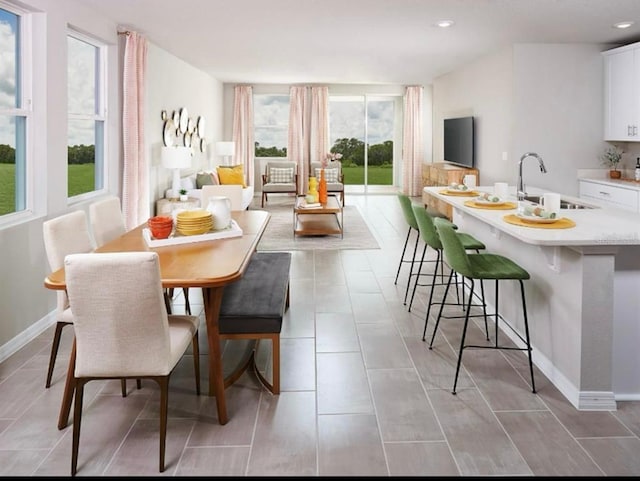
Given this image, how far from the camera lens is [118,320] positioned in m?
2.23

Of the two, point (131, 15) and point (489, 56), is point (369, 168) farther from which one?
point (131, 15)

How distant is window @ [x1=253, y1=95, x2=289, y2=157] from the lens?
13.1m

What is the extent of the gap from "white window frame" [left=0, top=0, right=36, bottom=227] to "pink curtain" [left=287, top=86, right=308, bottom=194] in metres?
9.00

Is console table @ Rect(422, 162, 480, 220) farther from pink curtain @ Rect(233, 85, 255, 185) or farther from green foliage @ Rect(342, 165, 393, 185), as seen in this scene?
pink curtain @ Rect(233, 85, 255, 185)

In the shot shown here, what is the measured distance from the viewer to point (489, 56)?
306 inches

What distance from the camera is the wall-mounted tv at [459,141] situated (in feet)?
28.6

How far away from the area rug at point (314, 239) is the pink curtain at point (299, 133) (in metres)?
3.53

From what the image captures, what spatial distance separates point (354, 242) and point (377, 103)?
7025 millimetres

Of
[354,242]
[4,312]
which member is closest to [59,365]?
[4,312]

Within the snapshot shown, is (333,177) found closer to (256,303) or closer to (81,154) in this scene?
(81,154)

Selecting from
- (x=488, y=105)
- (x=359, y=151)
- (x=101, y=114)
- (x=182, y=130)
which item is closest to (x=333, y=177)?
(x=359, y=151)

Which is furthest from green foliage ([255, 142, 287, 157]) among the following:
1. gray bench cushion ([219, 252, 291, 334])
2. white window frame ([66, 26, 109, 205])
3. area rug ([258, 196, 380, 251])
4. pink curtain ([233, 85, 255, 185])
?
gray bench cushion ([219, 252, 291, 334])

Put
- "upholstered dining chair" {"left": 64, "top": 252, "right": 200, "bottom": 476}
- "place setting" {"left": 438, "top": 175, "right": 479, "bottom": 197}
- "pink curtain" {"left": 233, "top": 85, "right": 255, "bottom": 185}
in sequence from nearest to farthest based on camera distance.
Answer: "upholstered dining chair" {"left": 64, "top": 252, "right": 200, "bottom": 476}
"place setting" {"left": 438, "top": 175, "right": 479, "bottom": 197}
"pink curtain" {"left": 233, "top": 85, "right": 255, "bottom": 185}

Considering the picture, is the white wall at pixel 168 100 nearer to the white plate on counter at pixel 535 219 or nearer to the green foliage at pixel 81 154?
the green foliage at pixel 81 154
